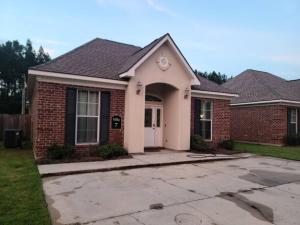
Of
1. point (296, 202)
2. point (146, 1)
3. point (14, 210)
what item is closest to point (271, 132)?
point (146, 1)

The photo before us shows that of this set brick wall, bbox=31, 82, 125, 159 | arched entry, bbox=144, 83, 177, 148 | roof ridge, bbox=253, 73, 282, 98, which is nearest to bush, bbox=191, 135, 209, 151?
arched entry, bbox=144, 83, 177, 148

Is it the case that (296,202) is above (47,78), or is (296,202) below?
below

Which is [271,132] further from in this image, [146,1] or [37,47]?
[37,47]

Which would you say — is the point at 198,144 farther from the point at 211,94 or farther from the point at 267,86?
the point at 267,86

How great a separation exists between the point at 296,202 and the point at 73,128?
7716 mm

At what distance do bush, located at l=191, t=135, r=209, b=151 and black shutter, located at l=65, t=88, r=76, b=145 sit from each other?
229 inches

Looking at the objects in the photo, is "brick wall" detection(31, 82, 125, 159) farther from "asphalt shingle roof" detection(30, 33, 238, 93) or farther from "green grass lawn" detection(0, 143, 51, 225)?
"green grass lawn" detection(0, 143, 51, 225)

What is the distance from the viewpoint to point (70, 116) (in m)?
10.3

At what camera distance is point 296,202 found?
19.6 feet

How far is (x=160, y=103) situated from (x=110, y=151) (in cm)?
426

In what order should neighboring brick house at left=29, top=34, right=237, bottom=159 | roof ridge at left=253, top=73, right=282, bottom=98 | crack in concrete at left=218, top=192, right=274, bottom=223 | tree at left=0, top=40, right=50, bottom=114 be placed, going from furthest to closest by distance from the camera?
tree at left=0, top=40, right=50, bottom=114 < roof ridge at left=253, top=73, right=282, bottom=98 < neighboring brick house at left=29, top=34, right=237, bottom=159 < crack in concrete at left=218, top=192, right=274, bottom=223

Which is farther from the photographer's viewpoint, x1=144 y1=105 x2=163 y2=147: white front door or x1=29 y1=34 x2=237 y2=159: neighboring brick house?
x1=144 y1=105 x2=163 y2=147: white front door

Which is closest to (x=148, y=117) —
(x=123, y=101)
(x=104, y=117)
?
(x=123, y=101)

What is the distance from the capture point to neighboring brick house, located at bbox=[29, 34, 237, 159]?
10.0 meters
